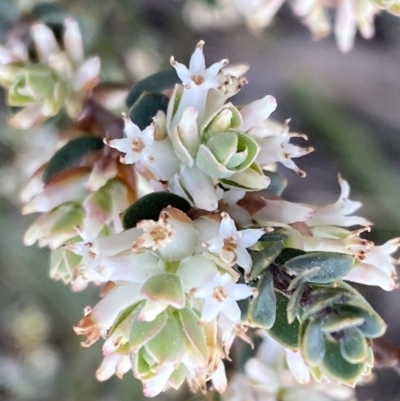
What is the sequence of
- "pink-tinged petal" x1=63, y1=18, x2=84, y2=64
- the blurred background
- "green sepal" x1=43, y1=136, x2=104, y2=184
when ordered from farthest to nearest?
the blurred background
"pink-tinged petal" x1=63, y1=18, x2=84, y2=64
"green sepal" x1=43, y1=136, x2=104, y2=184

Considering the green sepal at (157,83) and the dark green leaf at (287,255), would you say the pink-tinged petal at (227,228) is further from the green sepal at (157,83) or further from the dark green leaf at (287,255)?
the green sepal at (157,83)

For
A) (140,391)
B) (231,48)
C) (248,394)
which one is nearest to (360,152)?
(231,48)

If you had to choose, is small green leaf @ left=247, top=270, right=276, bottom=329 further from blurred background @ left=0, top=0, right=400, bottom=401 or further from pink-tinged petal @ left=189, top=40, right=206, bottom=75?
blurred background @ left=0, top=0, right=400, bottom=401

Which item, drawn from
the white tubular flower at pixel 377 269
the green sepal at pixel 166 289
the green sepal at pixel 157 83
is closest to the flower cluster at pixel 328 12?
the green sepal at pixel 157 83

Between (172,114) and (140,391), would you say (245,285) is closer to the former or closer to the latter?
(172,114)

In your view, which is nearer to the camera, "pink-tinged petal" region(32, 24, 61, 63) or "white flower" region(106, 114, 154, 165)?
"white flower" region(106, 114, 154, 165)

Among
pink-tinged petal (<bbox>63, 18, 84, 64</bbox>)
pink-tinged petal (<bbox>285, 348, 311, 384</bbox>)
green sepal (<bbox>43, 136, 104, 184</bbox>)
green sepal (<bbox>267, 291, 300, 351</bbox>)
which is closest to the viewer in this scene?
green sepal (<bbox>267, 291, 300, 351</bbox>)

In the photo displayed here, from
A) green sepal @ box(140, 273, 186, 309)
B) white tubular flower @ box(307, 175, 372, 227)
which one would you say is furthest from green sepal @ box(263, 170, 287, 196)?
green sepal @ box(140, 273, 186, 309)
